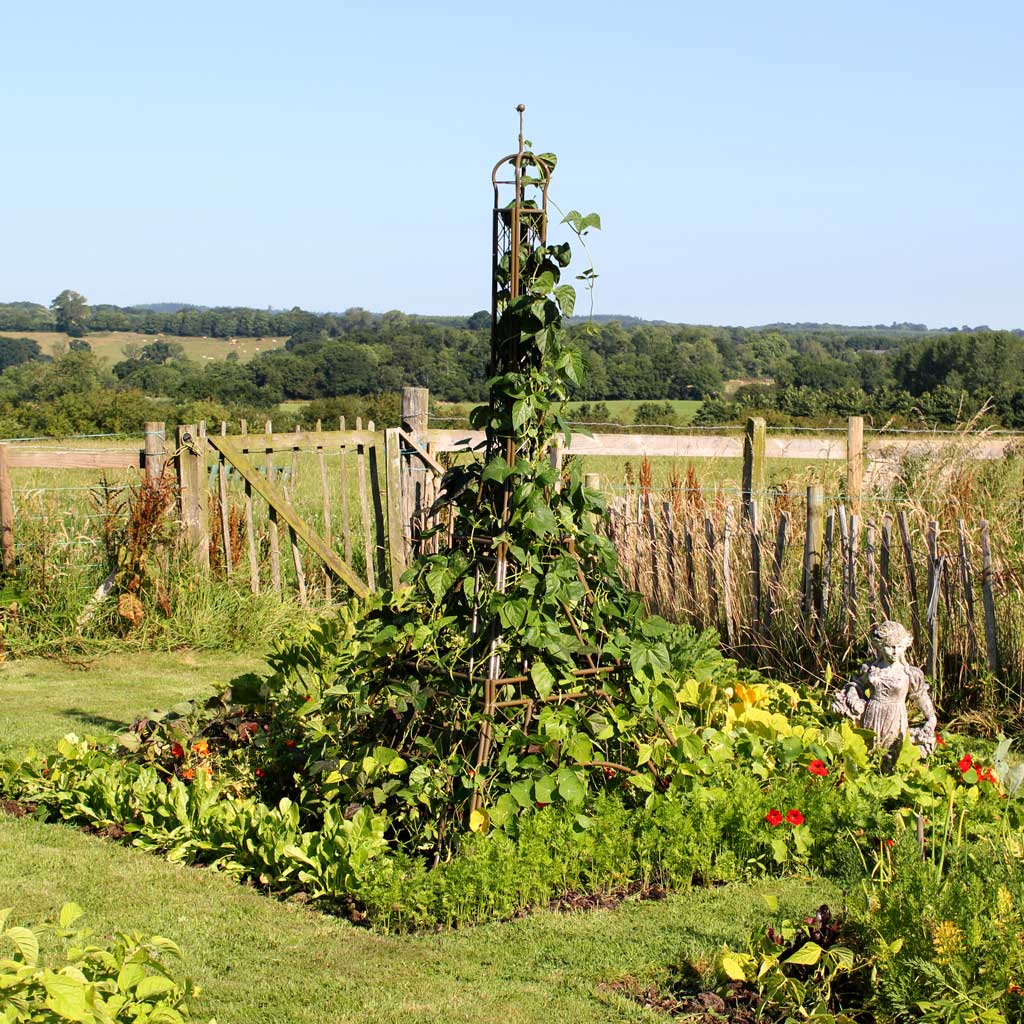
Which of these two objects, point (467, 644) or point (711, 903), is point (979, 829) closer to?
point (711, 903)

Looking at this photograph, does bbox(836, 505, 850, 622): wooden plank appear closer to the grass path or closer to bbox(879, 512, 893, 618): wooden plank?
bbox(879, 512, 893, 618): wooden plank

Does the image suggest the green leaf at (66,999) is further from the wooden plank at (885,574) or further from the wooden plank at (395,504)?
the wooden plank at (395,504)

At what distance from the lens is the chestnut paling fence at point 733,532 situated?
6.11m

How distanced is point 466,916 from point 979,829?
1905 millimetres

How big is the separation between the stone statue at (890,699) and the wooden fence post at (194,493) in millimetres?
5286

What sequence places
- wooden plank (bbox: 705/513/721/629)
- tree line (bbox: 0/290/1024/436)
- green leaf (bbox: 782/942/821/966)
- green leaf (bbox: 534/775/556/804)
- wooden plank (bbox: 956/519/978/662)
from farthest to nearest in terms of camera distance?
1. tree line (bbox: 0/290/1024/436)
2. wooden plank (bbox: 705/513/721/629)
3. wooden plank (bbox: 956/519/978/662)
4. green leaf (bbox: 534/775/556/804)
5. green leaf (bbox: 782/942/821/966)

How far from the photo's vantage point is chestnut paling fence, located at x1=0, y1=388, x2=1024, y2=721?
6113 millimetres

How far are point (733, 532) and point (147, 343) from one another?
40528 millimetres

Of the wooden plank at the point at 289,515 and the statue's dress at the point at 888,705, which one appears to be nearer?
the statue's dress at the point at 888,705

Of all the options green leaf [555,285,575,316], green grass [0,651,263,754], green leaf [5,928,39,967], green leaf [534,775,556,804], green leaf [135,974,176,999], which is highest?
green leaf [555,285,575,316]

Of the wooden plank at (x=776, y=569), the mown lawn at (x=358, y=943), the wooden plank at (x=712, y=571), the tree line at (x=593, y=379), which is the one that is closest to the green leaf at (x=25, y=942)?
the mown lawn at (x=358, y=943)

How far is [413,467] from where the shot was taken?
974 centimetres

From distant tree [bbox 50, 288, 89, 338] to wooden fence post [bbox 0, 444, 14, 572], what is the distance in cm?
4288

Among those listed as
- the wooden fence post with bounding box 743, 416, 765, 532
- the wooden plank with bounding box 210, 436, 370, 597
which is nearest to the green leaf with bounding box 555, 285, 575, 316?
the wooden plank with bounding box 210, 436, 370, 597
